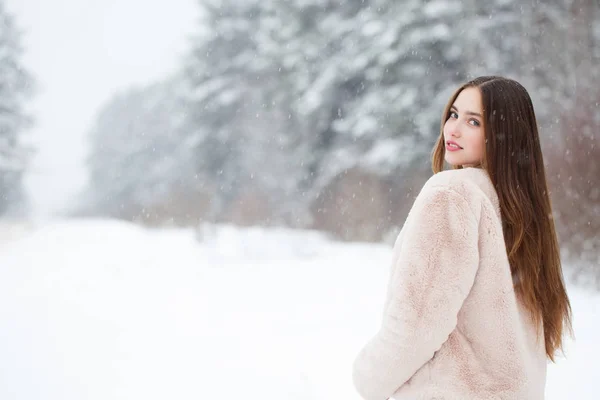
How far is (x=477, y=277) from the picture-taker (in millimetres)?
1207

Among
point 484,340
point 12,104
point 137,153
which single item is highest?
point 12,104

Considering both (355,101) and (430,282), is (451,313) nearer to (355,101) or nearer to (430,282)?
(430,282)

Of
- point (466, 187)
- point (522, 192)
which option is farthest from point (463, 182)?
point (522, 192)

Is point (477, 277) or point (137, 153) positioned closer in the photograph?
point (477, 277)

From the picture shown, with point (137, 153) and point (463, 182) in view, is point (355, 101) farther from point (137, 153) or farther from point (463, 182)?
point (137, 153)

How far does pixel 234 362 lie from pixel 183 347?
2.32 feet

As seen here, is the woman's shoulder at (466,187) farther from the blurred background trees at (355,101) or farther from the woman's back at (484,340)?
the blurred background trees at (355,101)

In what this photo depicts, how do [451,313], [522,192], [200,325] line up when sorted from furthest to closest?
[200,325], [522,192], [451,313]

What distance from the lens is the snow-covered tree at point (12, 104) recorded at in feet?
56.7

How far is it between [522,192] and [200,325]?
4.77 m

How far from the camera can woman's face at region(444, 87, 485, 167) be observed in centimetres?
136

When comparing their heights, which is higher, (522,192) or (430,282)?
(522,192)

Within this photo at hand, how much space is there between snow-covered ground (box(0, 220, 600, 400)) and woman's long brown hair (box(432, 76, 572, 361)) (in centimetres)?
243

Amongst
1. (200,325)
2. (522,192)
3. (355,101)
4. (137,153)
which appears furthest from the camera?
(137,153)
